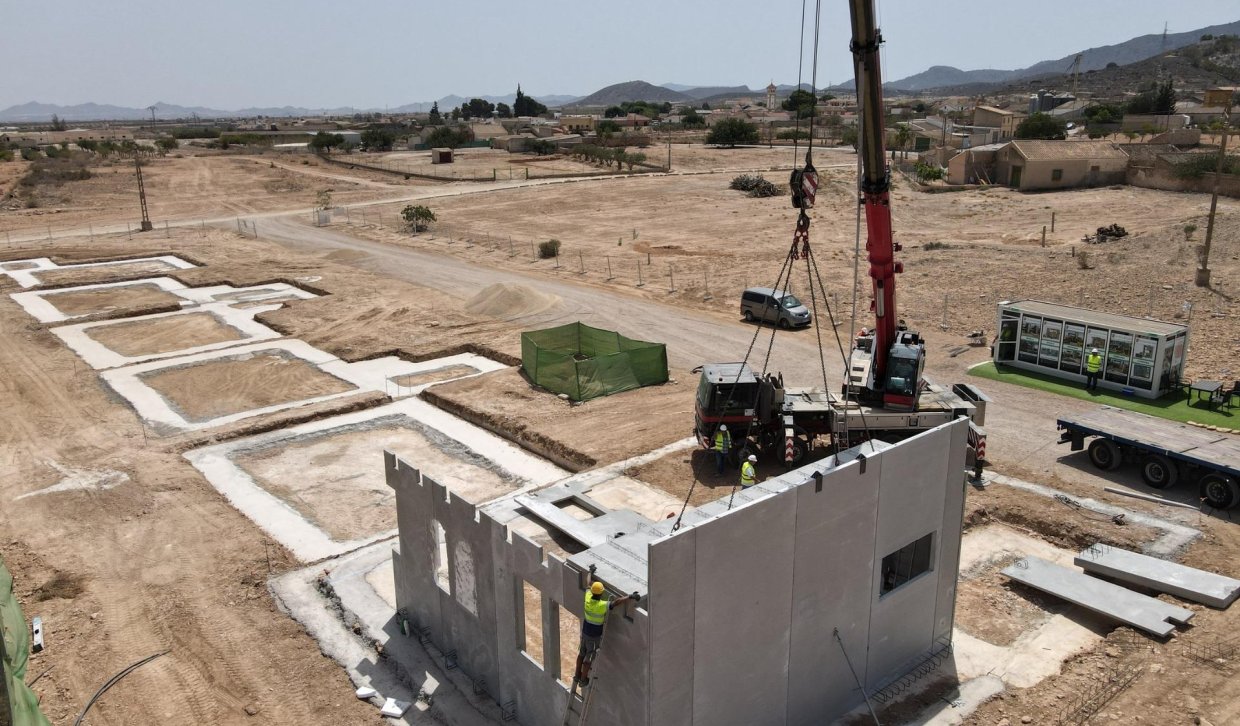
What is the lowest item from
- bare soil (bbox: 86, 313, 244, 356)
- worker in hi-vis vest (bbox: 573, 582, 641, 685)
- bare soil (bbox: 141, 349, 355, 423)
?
bare soil (bbox: 141, 349, 355, 423)

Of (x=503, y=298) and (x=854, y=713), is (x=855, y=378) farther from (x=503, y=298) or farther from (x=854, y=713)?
(x=503, y=298)

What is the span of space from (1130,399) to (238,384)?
86.5 ft

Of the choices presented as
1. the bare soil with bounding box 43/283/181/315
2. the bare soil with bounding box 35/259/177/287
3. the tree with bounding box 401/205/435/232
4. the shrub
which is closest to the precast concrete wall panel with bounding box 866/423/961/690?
the bare soil with bounding box 43/283/181/315

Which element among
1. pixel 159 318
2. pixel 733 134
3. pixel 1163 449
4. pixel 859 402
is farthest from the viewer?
pixel 733 134

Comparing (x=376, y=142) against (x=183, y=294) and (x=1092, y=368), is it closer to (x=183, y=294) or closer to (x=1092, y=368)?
(x=183, y=294)

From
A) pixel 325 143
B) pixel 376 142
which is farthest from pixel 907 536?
pixel 376 142

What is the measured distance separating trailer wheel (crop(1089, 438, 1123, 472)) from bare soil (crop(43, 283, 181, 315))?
35.5 m

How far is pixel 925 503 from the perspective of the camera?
→ 12.4m

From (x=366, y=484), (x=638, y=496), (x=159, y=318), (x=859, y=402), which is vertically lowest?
(x=366, y=484)

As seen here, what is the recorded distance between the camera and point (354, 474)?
69.1 feet

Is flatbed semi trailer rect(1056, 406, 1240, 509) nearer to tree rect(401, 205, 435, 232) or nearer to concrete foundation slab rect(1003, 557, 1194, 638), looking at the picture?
concrete foundation slab rect(1003, 557, 1194, 638)

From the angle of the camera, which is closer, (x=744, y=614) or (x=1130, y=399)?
(x=744, y=614)

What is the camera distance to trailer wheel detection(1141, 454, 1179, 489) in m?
18.3

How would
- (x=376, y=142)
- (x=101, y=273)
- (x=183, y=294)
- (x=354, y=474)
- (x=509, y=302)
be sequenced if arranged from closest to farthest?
(x=354, y=474) < (x=509, y=302) < (x=183, y=294) < (x=101, y=273) < (x=376, y=142)
